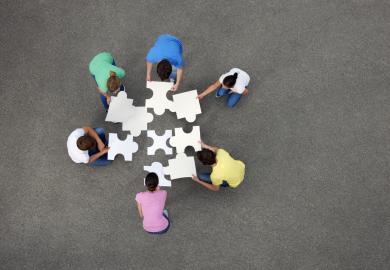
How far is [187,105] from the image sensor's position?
366 cm

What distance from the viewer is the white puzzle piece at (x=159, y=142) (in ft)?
11.7

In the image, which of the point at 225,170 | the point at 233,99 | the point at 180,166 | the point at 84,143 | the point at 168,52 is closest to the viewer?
the point at 84,143

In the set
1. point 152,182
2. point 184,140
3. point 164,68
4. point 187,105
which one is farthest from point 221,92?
point 152,182

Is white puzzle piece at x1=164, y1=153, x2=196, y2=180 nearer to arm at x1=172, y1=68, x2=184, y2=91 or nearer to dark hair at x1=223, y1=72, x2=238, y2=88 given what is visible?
arm at x1=172, y1=68, x2=184, y2=91

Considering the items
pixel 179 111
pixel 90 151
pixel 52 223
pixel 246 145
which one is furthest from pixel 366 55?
pixel 52 223

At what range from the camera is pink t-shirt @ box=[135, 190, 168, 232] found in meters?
2.98

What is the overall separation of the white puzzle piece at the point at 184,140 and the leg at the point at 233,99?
486 mm

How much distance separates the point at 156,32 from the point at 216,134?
1.48 m

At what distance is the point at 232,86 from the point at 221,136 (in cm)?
63

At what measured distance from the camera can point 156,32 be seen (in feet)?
13.0

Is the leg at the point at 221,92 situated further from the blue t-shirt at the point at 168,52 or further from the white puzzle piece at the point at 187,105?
the blue t-shirt at the point at 168,52

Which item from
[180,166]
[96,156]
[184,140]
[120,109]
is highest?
[120,109]

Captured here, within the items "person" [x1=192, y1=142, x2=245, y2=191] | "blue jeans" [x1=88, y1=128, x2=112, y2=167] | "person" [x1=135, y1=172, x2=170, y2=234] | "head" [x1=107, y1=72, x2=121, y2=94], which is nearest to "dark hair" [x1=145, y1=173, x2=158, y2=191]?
"person" [x1=135, y1=172, x2=170, y2=234]

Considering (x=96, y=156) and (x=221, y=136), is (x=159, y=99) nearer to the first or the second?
(x=221, y=136)
